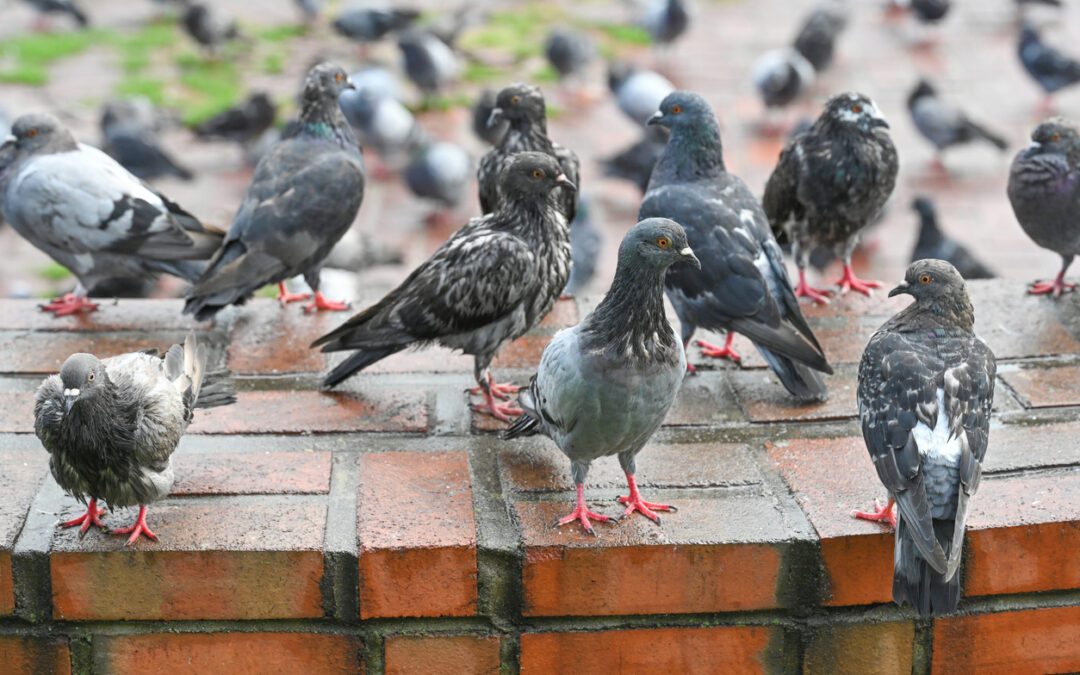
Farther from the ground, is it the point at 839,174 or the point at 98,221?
the point at 839,174

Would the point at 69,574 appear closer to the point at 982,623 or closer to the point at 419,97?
the point at 982,623

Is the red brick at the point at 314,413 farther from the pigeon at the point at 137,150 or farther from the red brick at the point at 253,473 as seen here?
the pigeon at the point at 137,150

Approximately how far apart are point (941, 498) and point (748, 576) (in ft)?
1.52

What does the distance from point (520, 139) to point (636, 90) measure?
4115mm

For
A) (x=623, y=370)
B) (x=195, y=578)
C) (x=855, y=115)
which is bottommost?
(x=195, y=578)

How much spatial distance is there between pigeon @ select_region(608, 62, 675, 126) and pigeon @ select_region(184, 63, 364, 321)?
3564 millimetres

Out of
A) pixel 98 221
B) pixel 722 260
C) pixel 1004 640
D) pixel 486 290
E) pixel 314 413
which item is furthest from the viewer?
pixel 98 221

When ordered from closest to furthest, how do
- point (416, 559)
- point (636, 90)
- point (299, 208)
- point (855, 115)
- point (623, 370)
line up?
1. point (416, 559)
2. point (623, 370)
3. point (299, 208)
4. point (855, 115)
5. point (636, 90)

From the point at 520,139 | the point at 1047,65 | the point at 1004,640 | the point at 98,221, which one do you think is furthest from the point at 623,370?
the point at 1047,65

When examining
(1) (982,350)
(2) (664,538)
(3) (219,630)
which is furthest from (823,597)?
(3) (219,630)

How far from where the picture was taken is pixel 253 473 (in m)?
3.18

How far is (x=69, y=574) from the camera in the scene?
9.18 feet

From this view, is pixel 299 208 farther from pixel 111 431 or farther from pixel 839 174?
pixel 839 174

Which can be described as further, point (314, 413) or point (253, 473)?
point (314, 413)
